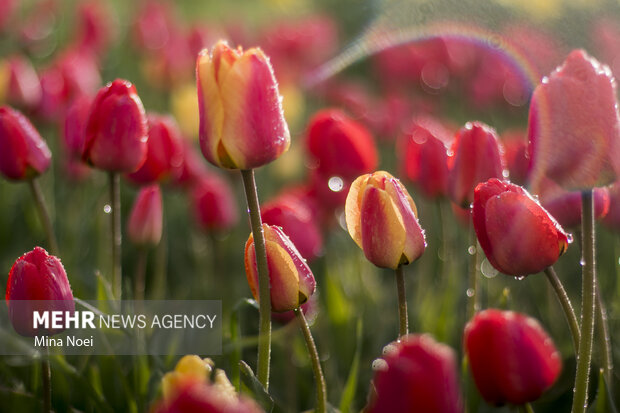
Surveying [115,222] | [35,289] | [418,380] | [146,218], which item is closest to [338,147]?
[146,218]

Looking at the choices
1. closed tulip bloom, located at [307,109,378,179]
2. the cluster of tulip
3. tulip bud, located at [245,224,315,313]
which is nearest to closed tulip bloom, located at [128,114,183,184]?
the cluster of tulip

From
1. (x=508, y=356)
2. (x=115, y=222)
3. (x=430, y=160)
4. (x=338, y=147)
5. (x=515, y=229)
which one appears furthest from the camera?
(x=338, y=147)

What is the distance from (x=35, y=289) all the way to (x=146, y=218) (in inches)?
25.4

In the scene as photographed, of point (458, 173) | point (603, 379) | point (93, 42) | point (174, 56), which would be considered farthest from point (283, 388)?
point (93, 42)

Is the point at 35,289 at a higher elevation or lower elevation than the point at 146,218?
lower

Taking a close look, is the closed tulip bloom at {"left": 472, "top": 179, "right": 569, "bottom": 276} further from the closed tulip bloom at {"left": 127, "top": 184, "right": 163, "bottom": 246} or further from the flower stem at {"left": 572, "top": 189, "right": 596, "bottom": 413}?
the closed tulip bloom at {"left": 127, "top": 184, "right": 163, "bottom": 246}

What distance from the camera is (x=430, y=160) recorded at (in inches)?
64.5

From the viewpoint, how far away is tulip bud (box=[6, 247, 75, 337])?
1.01 metres

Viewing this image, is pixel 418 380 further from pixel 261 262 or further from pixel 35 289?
pixel 35 289

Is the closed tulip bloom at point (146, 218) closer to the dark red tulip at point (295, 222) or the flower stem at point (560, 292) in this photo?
the dark red tulip at point (295, 222)

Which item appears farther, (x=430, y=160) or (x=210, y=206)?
(x=210, y=206)

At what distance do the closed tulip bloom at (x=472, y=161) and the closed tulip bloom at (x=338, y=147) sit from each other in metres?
0.51

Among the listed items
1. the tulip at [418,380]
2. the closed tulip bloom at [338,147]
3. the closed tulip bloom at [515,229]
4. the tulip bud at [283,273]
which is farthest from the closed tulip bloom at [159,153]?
the tulip at [418,380]

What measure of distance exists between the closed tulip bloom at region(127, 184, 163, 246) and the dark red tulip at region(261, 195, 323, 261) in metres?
0.25
